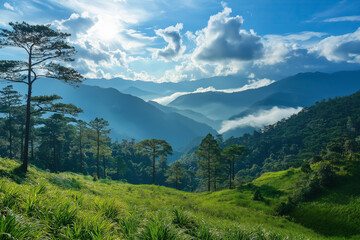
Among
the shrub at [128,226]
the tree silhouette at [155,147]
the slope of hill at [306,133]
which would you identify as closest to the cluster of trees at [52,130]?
the tree silhouette at [155,147]

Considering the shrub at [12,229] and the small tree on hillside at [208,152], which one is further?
the small tree on hillside at [208,152]

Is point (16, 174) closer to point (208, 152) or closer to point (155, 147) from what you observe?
point (155, 147)

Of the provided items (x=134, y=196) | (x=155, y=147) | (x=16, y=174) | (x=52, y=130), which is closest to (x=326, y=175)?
(x=134, y=196)

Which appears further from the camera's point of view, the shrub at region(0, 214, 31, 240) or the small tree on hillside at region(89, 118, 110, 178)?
the small tree on hillside at region(89, 118, 110, 178)

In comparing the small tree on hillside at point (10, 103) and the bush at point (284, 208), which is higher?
the small tree on hillside at point (10, 103)

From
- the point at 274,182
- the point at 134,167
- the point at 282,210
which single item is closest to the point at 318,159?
the point at 274,182

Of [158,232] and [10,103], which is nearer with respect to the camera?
[158,232]

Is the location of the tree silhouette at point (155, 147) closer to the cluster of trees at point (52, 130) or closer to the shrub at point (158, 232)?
the cluster of trees at point (52, 130)

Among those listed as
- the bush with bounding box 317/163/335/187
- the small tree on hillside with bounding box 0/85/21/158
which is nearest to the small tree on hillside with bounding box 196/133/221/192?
the bush with bounding box 317/163/335/187

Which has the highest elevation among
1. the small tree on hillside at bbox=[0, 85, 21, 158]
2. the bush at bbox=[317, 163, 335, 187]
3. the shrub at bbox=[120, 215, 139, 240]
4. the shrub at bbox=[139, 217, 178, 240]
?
the small tree on hillside at bbox=[0, 85, 21, 158]

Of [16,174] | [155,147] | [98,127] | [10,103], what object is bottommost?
[16,174]

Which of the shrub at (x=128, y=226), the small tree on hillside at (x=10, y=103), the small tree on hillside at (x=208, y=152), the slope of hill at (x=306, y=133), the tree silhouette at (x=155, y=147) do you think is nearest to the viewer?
the shrub at (x=128, y=226)

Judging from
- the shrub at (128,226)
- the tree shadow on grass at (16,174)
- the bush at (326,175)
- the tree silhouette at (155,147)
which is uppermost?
the tree silhouette at (155,147)

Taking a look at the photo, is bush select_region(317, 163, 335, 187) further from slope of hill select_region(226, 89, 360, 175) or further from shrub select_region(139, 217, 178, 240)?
slope of hill select_region(226, 89, 360, 175)
